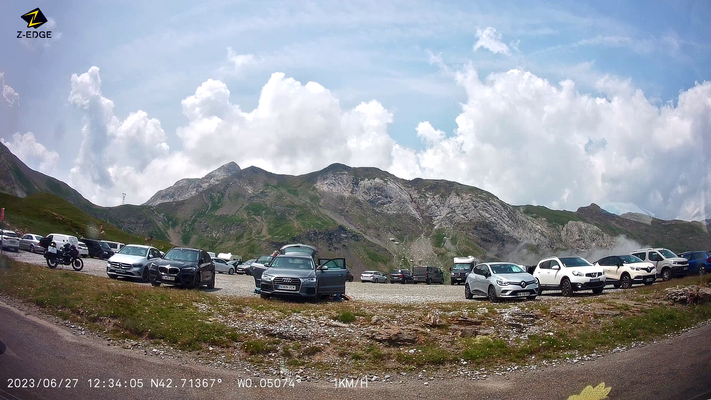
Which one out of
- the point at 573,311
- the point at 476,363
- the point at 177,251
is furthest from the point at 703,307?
the point at 177,251

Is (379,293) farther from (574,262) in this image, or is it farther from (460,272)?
(460,272)

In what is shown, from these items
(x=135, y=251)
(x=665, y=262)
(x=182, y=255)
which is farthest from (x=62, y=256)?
(x=665, y=262)

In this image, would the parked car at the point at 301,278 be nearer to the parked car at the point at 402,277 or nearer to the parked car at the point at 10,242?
the parked car at the point at 10,242

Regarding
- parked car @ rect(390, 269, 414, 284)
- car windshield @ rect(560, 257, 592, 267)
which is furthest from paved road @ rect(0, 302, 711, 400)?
parked car @ rect(390, 269, 414, 284)

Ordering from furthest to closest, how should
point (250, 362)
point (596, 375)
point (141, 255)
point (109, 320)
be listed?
point (141, 255) < point (109, 320) < point (250, 362) < point (596, 375)

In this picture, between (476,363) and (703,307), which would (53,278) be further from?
(703,307)

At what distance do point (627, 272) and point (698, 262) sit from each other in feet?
25.2

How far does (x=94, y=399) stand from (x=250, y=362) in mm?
3477

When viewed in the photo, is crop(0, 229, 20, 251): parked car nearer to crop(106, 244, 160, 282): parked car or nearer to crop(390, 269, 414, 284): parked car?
crop(106, 244, 160, 282): parked car

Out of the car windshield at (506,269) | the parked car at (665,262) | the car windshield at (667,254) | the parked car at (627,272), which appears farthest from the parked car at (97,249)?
the car windshield at (667,254)

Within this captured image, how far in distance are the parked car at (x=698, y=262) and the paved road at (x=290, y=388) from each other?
74.4 feet

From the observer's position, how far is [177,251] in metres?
23.4

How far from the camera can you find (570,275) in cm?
2331

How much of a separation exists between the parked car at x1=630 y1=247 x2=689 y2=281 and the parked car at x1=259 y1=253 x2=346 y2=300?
20.7 meters
